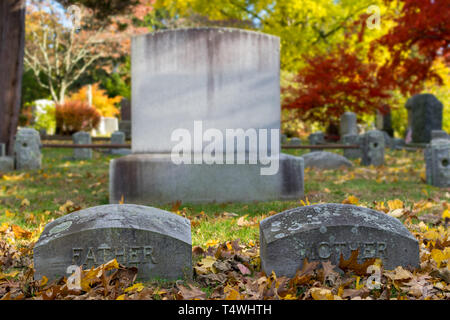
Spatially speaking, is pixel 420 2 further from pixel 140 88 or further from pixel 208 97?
pixel 140 88

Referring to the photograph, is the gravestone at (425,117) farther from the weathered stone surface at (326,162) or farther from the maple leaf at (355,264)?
the maple leaf at (355,264)

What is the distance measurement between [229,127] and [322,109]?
10.8m

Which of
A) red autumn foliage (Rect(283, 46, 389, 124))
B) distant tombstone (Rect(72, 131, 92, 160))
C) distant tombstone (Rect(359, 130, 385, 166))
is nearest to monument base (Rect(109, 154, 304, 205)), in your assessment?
distant tombstone (Rect(359, 130, 385, 166))

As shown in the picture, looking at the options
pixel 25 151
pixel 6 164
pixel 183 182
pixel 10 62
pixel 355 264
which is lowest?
pixel 355 264

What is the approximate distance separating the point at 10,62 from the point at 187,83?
18.2ft

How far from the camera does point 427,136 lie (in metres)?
14.1

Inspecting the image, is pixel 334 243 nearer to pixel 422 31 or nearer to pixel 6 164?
pixel 6 164

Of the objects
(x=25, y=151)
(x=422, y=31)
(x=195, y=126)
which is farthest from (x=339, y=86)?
(x=195, y=126)

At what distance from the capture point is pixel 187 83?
507 cm

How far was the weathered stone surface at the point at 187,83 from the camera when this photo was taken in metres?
5.07

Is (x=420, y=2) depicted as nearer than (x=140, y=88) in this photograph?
No

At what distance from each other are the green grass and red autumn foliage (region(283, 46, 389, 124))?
5575mm

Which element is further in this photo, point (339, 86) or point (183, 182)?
point (339, 86)
